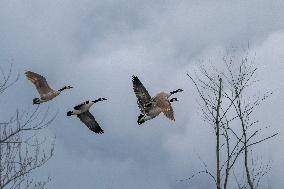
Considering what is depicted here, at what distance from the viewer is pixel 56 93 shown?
13.2m

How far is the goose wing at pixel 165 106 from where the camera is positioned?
11.4 m

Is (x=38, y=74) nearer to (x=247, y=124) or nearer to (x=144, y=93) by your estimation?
(x=144, y=93)

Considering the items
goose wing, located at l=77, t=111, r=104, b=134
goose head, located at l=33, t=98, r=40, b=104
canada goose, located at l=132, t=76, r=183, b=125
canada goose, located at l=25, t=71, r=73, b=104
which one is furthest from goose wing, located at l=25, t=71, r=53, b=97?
canada goose, located at l=132, t=76, r=183, b=125

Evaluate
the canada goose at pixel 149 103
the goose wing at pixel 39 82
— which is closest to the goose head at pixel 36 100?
the goose wing at pixel 39 82

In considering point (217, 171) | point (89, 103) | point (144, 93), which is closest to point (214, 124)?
point (217, 171)

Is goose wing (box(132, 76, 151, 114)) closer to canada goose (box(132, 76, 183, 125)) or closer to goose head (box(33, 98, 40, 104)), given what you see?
canada goose (box(132, 76, 183, 125))

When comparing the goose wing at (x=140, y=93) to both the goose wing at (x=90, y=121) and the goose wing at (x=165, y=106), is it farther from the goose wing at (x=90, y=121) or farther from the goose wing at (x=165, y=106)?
the goose wing at (x=90, y=121)

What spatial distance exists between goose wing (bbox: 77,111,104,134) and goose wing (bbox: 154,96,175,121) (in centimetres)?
338

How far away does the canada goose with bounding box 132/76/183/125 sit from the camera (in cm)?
1144

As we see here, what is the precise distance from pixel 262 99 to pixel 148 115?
4.84m

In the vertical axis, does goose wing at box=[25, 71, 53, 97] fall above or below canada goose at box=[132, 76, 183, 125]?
above

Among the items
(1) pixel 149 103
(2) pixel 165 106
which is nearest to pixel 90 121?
(1) pixel 149 103

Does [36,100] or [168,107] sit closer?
[168,107]

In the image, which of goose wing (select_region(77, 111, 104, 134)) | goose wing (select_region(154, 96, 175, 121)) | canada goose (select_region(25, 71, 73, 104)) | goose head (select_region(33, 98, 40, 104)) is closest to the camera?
goose wing (select_region(154, 96, 175, 121))
